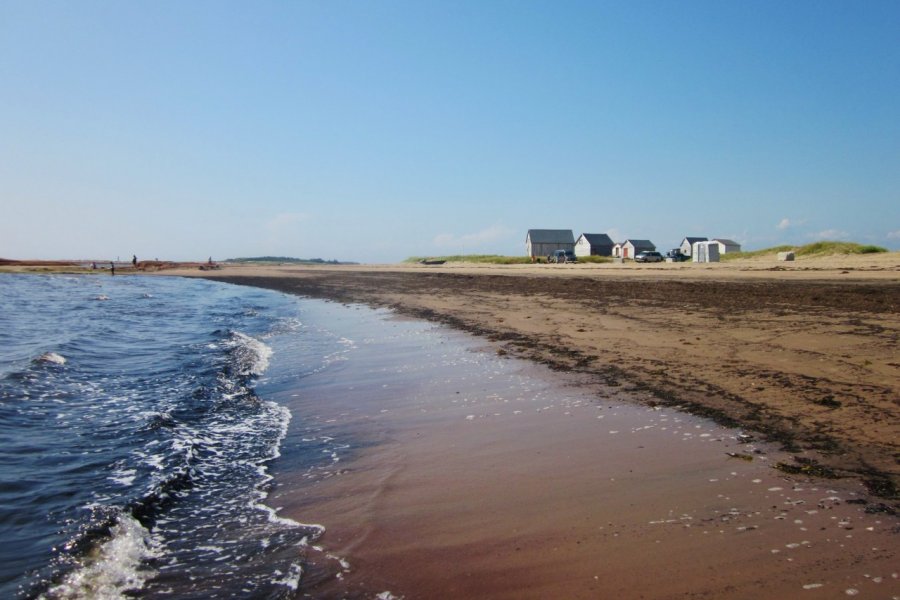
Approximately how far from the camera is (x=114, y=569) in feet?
11.3

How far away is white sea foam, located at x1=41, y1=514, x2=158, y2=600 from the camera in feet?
10.5

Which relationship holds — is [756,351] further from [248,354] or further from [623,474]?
[248,354]

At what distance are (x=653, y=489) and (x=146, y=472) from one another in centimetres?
446

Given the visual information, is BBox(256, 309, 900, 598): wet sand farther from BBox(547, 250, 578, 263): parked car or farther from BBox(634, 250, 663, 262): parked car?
BBox(547, 250, 578, 263): parked car

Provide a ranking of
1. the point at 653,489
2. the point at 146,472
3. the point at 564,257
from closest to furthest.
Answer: the point at 653,489 → the point at 146,472 → the point at 564,257

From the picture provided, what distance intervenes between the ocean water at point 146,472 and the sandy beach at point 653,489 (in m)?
0.53

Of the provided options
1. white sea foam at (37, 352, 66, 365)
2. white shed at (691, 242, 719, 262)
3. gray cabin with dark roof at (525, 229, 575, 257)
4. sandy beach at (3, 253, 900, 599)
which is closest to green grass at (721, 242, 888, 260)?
white shed at (691, 242, 719, 262)

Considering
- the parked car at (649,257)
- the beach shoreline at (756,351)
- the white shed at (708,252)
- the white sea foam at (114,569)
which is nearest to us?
the white sea foam at (114,569)

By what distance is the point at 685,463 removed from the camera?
4.71 metres

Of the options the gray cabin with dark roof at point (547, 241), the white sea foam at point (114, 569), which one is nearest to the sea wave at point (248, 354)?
the white sea foam at point (114, 569)

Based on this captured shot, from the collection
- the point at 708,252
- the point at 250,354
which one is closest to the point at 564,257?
the point at 708,252

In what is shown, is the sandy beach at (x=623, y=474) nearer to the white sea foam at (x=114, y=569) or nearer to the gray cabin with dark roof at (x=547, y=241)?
the white sea foam at (x=114, y=569)

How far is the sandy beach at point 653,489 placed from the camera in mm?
3055

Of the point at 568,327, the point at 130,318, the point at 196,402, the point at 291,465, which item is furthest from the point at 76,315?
the point at 291,465
